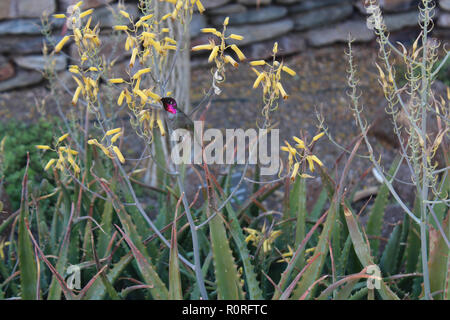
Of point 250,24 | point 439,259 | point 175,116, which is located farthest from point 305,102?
point 175,116

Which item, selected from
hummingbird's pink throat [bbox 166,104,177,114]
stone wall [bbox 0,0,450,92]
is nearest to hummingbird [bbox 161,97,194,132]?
hummingbird's pink throat [bbox 166,104,177,114]

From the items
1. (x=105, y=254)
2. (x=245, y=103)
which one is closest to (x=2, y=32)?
(x=245, y=103)

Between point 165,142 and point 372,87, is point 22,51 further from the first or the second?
point 372,87

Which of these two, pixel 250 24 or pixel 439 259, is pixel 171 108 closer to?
Answer: pixel 439 259

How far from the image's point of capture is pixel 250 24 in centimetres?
479

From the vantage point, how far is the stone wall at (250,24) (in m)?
4.05

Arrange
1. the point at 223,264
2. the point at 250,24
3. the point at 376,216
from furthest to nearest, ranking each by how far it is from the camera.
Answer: the point at 250,24
the point at 376,216
the point at 223,264

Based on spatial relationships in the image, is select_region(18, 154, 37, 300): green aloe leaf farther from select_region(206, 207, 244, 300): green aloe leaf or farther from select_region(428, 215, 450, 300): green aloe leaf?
select_region(428, 215, 450, 300): green aloe leaf

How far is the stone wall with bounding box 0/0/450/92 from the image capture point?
13.3 feet

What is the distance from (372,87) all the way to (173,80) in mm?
2247

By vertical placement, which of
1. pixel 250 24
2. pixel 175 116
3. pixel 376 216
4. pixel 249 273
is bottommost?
pixel 249 273

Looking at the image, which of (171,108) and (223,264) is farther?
(223,264)

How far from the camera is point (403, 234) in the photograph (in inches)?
75.4

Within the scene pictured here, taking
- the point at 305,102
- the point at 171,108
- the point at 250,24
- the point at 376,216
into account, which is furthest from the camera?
the point at 250,24
